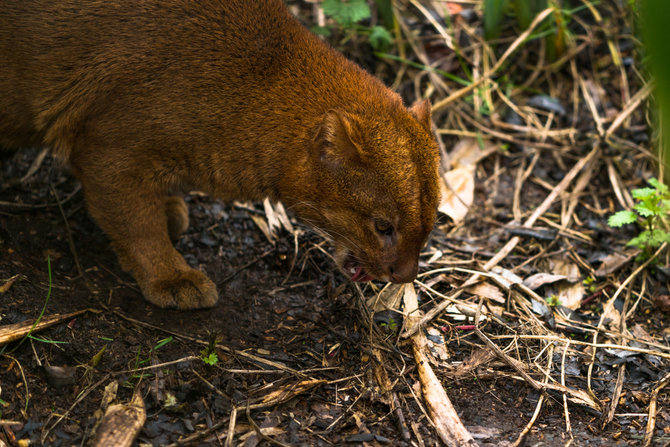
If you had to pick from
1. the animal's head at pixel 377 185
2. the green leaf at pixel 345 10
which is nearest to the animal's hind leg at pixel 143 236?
the animal's head at pixel 377 185

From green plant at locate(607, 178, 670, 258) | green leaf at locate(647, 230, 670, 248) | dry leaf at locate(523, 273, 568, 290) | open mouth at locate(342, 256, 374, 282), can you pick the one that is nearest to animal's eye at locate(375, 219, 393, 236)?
open mouth at locate(342, 256, 374, 282)

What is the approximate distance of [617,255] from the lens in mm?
5438

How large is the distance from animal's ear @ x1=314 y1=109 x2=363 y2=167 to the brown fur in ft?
0.07

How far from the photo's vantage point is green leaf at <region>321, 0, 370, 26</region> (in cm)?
598

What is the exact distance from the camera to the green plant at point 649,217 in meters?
4.99

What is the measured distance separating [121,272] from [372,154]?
6.94ft

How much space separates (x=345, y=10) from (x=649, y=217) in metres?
3.07

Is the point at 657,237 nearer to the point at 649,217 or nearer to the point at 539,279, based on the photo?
the point at 649,217

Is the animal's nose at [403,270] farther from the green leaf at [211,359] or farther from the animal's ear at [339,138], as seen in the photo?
the green leaf at [211,359]

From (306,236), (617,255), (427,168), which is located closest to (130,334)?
(306,236)

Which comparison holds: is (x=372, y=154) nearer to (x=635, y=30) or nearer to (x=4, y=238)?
(x=4, y=238)

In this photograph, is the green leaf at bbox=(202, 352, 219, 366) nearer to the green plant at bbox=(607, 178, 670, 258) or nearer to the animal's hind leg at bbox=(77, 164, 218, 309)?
the animal's hind leg at bbox=(77, 164, 218, 309)

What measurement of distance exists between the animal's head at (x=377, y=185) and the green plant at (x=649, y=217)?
168 cm

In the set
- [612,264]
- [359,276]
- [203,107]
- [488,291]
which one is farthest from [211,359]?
[612,264]
